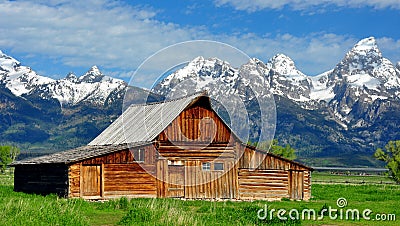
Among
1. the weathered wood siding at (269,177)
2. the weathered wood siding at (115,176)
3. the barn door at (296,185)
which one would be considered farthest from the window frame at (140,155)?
the barn door at (296,185)

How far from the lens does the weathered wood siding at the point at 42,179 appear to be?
48844mm

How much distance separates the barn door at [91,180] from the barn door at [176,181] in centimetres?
584

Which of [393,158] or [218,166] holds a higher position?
[218,166]

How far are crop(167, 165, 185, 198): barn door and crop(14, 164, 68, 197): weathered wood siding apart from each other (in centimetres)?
837

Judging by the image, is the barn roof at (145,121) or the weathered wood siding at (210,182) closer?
the barn roof at (145,121)

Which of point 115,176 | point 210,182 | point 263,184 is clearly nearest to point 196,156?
point 210,182

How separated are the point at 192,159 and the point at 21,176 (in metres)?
17.1

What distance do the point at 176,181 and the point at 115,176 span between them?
5.08 m

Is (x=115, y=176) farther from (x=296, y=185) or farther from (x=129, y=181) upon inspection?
(x=296, y=185)

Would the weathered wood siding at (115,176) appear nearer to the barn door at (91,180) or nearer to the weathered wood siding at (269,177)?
the barn door at (91,180)

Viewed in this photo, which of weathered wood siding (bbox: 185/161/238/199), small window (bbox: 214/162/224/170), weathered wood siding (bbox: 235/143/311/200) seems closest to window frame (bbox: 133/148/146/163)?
weathered wood siding (bbox: 185/161/238/199)

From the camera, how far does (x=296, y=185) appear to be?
5450 centimetres

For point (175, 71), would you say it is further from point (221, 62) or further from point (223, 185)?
point (223, 185)

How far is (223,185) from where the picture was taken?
52.7m
